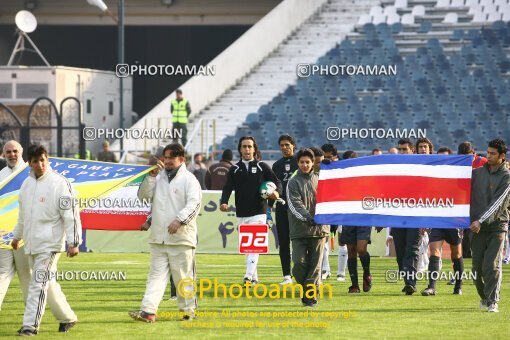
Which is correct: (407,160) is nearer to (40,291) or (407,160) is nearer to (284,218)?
(284,218)

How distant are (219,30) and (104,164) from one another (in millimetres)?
33385

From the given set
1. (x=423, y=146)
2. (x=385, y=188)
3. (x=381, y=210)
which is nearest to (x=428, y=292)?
(x=381, y=210)

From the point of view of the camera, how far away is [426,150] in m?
17.5

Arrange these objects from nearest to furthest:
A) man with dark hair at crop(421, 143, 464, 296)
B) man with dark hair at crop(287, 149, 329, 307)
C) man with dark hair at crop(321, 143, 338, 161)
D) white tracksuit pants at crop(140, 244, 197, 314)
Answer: white tracksuit pants at crop(140, 244, 197, 314)
man with dark hair at crop(287, 149, 329, 307)
man with dark hair at crop(421, 143, 464, 296)
man with dark hair at crop(321, 143, 338, 161)

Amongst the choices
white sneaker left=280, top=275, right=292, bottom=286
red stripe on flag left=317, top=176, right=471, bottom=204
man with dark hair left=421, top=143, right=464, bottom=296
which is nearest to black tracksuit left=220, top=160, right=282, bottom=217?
white sneaker left=280, top=275, right=292, bottom=286

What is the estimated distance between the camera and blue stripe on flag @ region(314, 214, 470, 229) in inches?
608

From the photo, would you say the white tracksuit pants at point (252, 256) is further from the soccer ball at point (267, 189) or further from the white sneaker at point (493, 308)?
the white sneaker at point (493, 308)

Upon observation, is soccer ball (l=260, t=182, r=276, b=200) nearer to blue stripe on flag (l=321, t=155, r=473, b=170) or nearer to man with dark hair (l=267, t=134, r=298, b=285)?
man with dark hair (l=267, t=134, r=298, b=285)

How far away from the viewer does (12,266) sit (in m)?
13.9

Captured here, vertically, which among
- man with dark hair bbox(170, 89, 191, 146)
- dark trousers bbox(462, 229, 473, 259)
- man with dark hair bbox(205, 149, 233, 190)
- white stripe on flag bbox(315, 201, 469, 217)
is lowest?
dark trousers bbox(462, 229, 473, 259)

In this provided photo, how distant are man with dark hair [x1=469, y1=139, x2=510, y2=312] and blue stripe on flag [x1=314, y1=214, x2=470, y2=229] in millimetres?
451

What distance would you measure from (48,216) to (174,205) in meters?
1.42

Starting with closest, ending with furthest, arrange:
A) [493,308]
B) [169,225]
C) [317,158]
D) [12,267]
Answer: [169,225] < [12,267] < [493,308] < [317,158]

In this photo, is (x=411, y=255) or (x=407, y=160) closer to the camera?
(x=407, y=160)
